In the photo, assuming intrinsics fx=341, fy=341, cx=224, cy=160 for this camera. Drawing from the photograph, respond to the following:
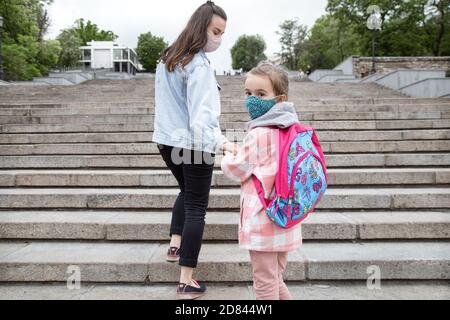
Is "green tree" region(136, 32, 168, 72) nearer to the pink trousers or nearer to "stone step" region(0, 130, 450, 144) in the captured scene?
"stone step" region(0, 130, 450, 144)

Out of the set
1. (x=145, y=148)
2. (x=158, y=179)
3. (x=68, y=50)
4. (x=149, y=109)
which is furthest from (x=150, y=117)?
(x=68, y=50)

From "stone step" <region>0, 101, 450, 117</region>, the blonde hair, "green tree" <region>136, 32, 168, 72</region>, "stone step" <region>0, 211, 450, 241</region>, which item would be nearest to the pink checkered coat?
the blonde hair

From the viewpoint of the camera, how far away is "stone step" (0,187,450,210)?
12.0 ft

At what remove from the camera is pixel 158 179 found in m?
4.16

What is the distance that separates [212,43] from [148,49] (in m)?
68.5

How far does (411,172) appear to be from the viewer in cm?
414

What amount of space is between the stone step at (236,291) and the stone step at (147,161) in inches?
82.9

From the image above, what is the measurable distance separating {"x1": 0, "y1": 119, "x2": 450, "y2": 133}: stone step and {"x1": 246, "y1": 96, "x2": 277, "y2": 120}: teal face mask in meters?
3.85

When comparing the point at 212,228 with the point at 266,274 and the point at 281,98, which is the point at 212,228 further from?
the point at 281,98
